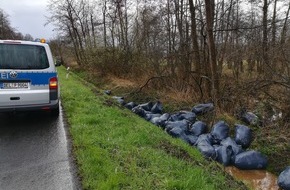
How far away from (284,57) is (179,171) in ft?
16.6

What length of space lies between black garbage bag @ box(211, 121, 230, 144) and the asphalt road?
3251 millimetres

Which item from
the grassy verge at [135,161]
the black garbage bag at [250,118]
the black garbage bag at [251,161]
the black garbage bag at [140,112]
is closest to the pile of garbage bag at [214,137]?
the black garbage bag at [251,161]

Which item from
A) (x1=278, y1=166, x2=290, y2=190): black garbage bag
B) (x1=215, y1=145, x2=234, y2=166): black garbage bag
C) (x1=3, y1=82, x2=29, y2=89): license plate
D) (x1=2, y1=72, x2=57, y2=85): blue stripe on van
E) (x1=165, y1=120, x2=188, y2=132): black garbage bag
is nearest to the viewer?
(x1=278, y1=166, x2=290, y2=190): black garbage bag

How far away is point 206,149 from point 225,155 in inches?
16.1

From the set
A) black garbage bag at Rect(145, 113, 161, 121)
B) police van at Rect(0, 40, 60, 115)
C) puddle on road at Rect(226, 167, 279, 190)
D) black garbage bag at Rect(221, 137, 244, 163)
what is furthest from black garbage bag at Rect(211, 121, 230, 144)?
police van at Rect(0, 40, 60, 115)

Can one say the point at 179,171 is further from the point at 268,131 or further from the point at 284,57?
the point at 284,57

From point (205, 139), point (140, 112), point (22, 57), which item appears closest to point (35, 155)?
point (22, 57)

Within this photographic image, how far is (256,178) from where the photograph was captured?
5453 millimetres

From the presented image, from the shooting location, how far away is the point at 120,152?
4.88 m

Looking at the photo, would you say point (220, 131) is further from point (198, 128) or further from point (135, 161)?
point (135, 161)

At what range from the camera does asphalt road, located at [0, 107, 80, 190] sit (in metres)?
3.98

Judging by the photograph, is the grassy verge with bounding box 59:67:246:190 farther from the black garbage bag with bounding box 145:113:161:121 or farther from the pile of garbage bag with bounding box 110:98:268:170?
the black garbage bag with bounding box 145:113:161:121

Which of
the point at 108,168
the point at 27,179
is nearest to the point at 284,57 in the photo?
the point at 108,168

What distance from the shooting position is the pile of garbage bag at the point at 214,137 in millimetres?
5680
